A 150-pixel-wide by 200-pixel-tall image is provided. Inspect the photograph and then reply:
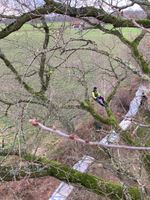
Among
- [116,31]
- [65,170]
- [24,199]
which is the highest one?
[116,31]

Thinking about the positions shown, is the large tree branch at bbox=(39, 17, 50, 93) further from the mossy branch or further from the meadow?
the mossy branch

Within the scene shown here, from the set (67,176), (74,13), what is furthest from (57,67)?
(74,13)

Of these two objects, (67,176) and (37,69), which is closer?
(67,176)

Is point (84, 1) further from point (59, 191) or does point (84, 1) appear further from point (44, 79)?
point (59, 191)

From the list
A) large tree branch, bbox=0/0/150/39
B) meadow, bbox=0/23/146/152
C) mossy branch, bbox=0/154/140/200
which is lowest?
mossy branch, bbox=0/154/140/200

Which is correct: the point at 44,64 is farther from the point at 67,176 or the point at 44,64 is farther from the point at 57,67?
the point at 67,176

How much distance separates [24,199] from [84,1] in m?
7.24

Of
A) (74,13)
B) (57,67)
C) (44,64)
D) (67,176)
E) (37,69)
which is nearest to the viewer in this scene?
(74,13)

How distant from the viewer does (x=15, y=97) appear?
8195 millimetres

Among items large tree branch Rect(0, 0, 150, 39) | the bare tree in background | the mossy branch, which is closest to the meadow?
the bare tree in background

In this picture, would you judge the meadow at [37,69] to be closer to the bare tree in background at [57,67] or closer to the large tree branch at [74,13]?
the bare tree in background at [57,67]

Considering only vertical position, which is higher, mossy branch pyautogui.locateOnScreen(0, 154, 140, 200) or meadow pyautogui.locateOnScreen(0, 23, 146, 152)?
meadow pyautogui.locateOnScreen(0, 23, 146, 152)

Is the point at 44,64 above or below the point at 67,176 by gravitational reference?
above

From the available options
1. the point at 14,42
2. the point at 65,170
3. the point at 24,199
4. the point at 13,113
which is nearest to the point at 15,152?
the point at 65,170
